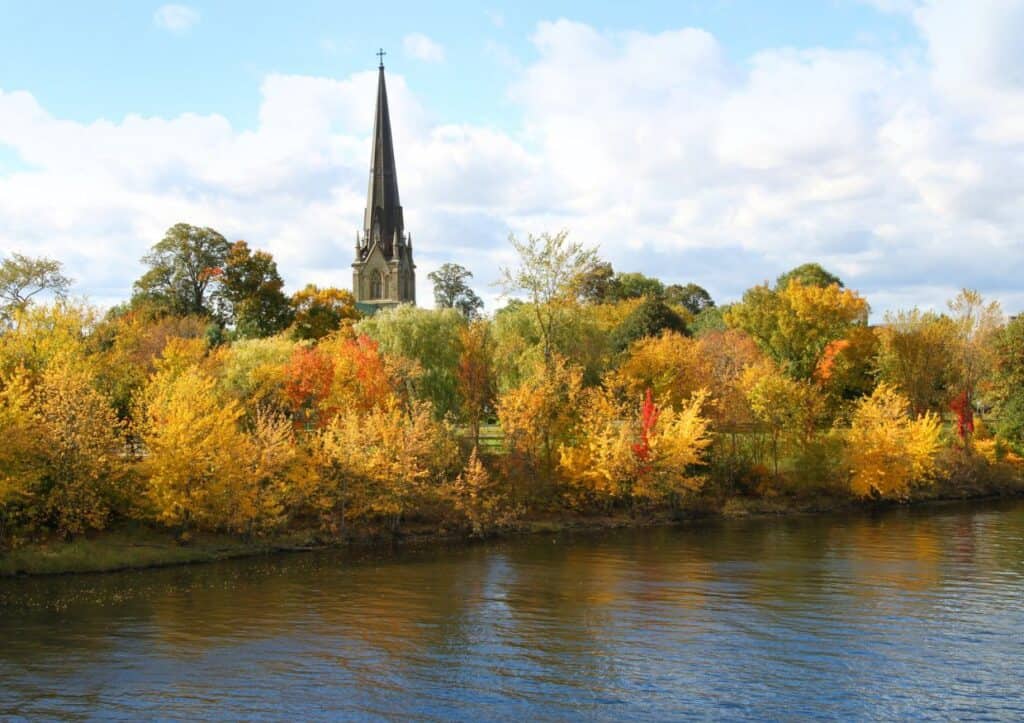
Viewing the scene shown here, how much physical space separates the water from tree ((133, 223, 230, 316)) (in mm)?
43276

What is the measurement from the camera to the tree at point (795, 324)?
81.1 meters

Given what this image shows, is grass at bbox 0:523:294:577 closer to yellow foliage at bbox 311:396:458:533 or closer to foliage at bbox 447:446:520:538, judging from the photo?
yellow foliage at bbox 311:396:458:533

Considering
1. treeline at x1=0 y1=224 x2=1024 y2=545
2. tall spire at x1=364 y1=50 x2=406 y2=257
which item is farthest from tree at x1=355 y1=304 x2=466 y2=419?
tall spire at x1=364 y1=50 x2=406 y2=257

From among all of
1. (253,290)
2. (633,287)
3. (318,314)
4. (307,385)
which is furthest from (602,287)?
(307,385)

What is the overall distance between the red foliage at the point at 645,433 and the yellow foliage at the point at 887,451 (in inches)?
624

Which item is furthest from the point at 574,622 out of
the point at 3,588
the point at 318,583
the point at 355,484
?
the point at 3,588

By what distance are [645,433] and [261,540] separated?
2288cm

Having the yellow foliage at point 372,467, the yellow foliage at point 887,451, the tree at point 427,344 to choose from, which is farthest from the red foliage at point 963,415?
the yellow foliage at point 372,467

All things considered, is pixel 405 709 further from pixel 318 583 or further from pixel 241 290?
pixel 241 290

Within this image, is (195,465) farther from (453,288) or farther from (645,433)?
(453,288)

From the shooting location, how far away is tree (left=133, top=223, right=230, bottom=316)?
265 feet

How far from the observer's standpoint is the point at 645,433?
185 feet

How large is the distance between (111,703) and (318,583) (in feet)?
47.3

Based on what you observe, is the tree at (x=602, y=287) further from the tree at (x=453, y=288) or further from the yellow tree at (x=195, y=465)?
the yellow tree at (x=195, y=465)
